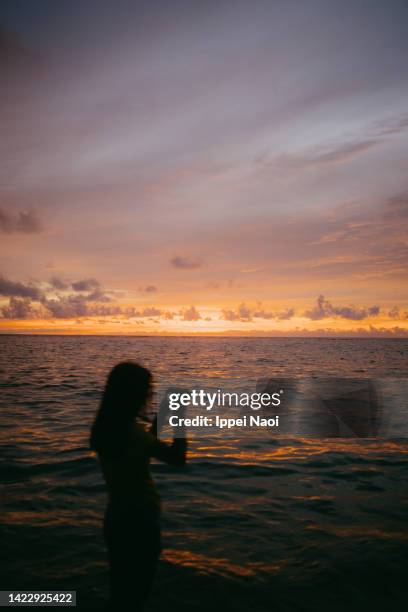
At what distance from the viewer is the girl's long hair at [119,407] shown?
3.57 m

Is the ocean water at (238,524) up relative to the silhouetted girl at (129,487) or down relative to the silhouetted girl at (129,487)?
down

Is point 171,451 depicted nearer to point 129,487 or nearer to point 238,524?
point 129,487

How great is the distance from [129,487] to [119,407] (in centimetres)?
68

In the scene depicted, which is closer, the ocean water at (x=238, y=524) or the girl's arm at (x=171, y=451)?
the girl's arm at (x=171, y=451)

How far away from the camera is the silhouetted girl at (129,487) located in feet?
11.6

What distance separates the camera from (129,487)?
11.9ft

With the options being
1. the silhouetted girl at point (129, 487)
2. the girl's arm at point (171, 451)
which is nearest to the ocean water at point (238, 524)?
the silhouetted girl at point (129, 487)

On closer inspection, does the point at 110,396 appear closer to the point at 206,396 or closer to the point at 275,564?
the point at 275,564

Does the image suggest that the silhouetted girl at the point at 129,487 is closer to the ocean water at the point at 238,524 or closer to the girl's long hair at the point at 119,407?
the girl's long hair at the point at 119,407

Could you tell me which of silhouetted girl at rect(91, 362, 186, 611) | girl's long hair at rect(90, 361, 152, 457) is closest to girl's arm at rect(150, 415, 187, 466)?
silhouetted girl at rect(91, 362, 186, 611)

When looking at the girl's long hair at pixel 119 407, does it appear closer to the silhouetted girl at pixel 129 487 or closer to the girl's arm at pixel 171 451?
the silhouetted girl at pixel 129 487

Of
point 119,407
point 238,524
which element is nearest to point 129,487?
point 119,407

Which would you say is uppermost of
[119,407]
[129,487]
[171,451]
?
[119,407]

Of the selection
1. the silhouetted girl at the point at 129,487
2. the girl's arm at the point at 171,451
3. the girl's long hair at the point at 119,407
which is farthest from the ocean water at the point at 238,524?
the girl's long hair at the point at 119,407
